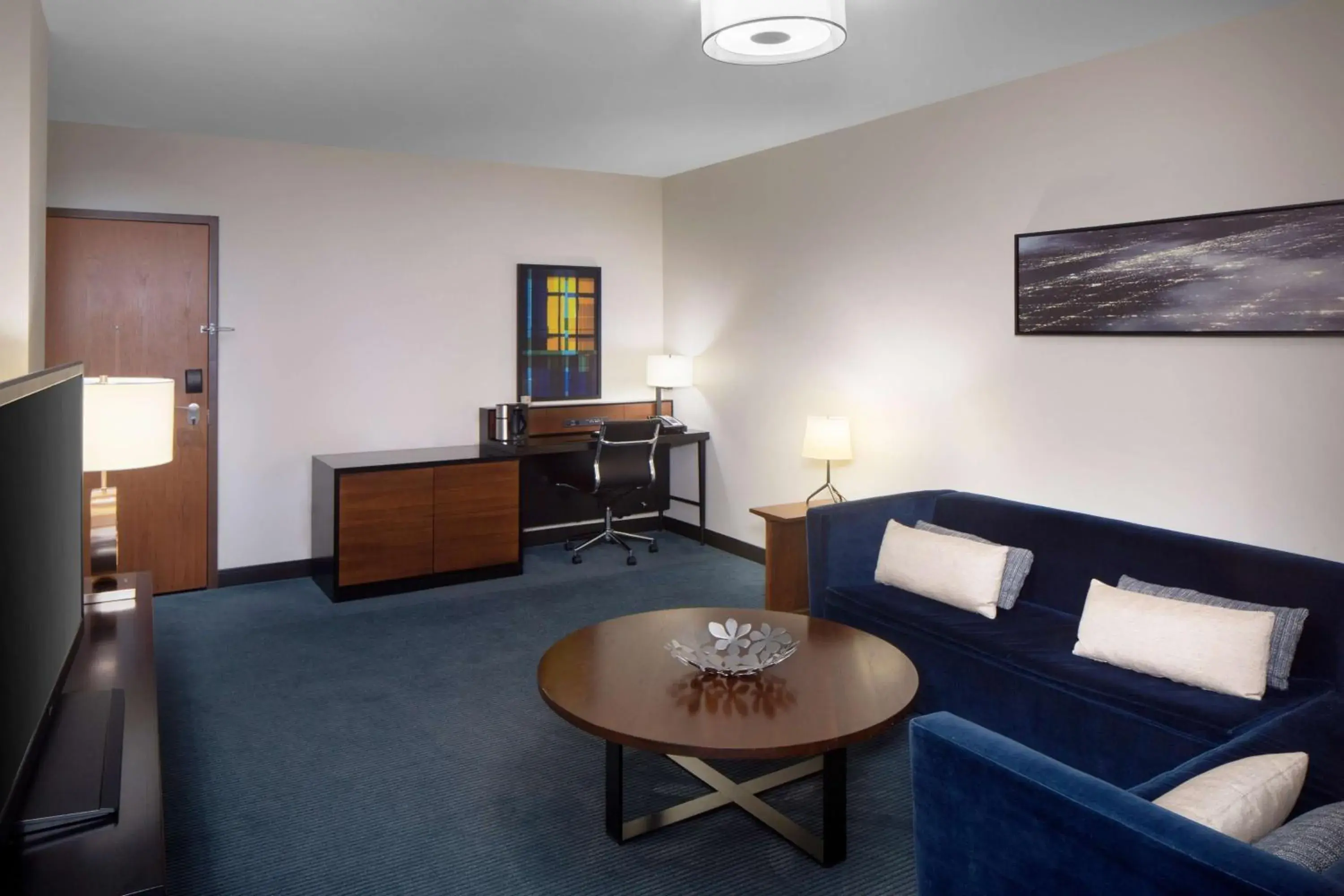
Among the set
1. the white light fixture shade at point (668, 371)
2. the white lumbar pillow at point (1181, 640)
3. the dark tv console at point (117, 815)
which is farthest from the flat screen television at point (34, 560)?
the white light fixture shade at point (668, 371)

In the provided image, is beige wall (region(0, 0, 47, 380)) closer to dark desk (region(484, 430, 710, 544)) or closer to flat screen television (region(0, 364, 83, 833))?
flat screen television (region(0, 364, 83, 833))

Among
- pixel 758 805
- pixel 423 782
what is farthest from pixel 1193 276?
pixel 423 782

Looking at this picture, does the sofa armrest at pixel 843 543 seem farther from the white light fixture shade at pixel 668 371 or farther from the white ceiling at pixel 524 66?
the white light fixture shade at pixel 668 371

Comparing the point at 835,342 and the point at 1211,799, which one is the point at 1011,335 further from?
the point at 1211,799

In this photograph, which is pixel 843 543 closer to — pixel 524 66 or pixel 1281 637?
pixel 1281 637

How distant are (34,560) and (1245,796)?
1698 millimetres

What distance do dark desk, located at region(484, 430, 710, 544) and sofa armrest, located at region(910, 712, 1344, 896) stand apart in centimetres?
342

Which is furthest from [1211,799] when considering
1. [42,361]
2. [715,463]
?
[715,463]

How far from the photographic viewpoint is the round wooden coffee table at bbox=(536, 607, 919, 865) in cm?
194

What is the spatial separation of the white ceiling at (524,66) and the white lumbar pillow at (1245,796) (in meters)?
2.10

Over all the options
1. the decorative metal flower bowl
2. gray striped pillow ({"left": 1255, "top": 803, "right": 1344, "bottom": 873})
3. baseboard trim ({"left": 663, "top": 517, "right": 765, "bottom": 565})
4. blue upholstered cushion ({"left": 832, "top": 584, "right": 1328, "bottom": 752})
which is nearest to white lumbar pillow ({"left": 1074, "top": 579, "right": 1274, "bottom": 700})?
blue upholstered cushion ({"left": 832, "top": 584, "right": 1328, "bottom": 752})

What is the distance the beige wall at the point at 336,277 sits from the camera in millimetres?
4250

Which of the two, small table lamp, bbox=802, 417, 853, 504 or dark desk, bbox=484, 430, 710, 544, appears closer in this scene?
small table lamp, bbox=802, 417, 853, 504

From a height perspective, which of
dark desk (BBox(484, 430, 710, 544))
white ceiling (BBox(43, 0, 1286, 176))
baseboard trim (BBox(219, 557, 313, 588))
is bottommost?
baseboard trim (BBox(219, 557, 313, 588))
